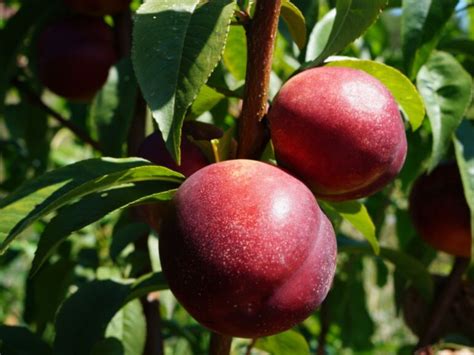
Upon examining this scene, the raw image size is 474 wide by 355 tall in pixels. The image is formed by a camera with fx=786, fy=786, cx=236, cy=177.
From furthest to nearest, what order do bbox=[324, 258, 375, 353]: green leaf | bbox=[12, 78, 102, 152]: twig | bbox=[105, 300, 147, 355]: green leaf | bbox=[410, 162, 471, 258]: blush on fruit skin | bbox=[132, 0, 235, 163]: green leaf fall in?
1. bbox=[324, 258, 375, 353]: green leaf
2. bbox=[12, 78, 102, 152]: twig
3. bbox=[410, 162, 471, 258]: blush on fruit skin
4. bbox=[105, 300, 147, 355]: green leaf
5. bbox=[132, 0, 235, 163]: green leaf

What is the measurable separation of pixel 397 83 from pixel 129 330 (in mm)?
539

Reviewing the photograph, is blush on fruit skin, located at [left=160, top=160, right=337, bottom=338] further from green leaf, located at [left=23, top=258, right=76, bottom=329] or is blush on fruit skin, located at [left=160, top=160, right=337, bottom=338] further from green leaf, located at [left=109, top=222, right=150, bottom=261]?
green leaf, located at [left=23, top=258, right=76, bottom=329]

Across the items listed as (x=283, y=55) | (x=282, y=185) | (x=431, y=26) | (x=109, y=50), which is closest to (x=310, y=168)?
(x=282, y=185)

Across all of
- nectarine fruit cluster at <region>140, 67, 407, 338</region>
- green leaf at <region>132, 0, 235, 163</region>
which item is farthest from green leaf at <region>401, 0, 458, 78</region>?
green leaf at <region>132, 0, 235, 163</region>

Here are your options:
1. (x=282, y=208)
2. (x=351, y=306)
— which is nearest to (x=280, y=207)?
(x=282, y=208)

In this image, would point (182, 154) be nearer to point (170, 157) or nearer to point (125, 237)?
point (170, 157)

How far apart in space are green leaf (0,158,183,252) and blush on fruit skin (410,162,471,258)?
2.05 ft

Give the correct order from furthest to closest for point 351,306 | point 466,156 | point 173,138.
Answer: point 351,306 → point 466,156 → point 173,138

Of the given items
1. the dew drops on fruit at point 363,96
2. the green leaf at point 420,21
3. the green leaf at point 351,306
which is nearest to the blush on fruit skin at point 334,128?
the dew drops on fruit at point 363,96

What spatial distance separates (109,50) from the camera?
61.5 inches

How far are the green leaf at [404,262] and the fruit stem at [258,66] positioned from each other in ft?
1.52

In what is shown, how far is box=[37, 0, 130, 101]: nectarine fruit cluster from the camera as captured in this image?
4.97 ft

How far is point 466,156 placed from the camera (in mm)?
1139

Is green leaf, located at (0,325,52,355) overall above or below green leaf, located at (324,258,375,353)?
above
